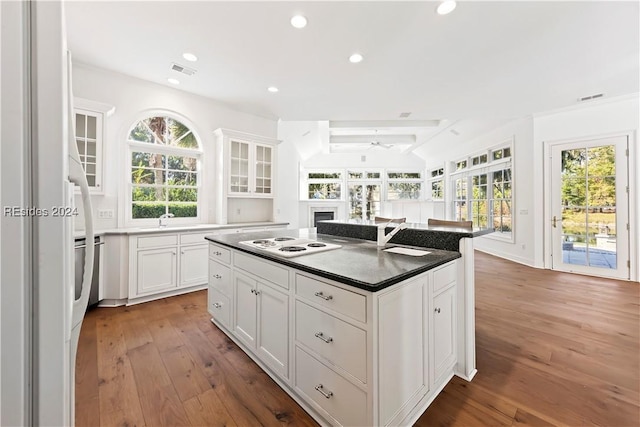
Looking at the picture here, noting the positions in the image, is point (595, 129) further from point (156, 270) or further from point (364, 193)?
point (156, 270)

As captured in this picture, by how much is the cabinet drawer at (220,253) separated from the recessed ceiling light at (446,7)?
2.67 meters

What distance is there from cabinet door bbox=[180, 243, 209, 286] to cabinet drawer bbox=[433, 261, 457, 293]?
3.04 meters

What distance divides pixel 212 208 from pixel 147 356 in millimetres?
2520

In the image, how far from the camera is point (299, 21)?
2.36 meters

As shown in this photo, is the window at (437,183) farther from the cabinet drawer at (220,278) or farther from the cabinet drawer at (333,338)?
the cabinet drawer at (333,338)

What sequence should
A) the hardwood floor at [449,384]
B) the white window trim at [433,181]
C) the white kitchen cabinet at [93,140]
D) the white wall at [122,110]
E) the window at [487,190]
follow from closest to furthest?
the hardwood floor at [449,384] → the white kitchen cabinet at [93,140] → the white wall at [122,110] → the window at [487,190] → the white window trim at [433,181]

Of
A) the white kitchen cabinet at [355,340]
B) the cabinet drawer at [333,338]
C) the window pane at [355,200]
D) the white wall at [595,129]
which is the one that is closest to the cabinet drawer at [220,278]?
the white kitchen cabinet at [355,340]

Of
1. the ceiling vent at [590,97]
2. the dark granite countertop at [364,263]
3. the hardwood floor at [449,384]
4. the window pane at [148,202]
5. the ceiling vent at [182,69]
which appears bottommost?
the hardwood floor at [449,384]

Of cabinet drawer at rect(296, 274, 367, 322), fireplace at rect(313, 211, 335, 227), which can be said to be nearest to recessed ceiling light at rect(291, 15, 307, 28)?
cabinet drawer at rect(296, 274, 367, 322)

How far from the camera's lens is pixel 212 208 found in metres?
4.26

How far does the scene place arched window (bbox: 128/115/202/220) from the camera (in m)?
3.65

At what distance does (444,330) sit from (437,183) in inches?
311

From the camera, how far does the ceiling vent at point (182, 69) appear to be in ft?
10.4

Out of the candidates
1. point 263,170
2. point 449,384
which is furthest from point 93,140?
point 449,384
